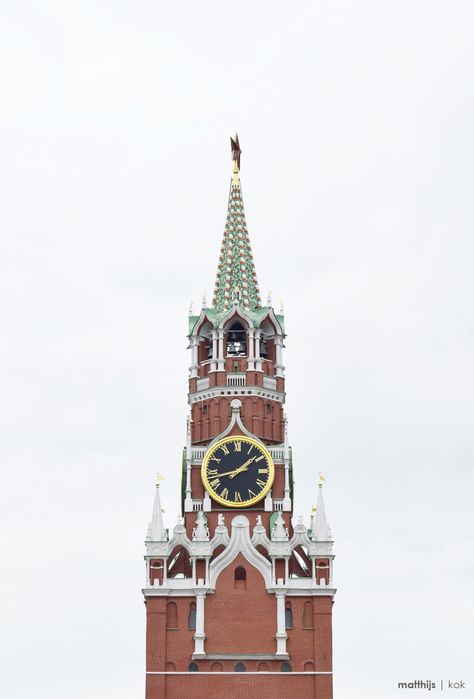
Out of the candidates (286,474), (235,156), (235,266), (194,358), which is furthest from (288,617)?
(235,156)

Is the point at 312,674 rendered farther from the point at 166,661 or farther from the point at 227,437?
the point at 227,437

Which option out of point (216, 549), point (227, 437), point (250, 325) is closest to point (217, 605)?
Result: point (216, 549)

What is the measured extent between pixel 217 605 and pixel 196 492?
21.9 ft

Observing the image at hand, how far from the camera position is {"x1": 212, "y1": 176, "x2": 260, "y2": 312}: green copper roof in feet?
334

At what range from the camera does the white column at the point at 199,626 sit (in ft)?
299

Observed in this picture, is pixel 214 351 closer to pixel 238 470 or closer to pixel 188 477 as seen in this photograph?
pixel 238 470

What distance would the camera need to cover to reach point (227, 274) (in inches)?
4050

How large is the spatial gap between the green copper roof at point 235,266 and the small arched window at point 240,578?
1557 cm

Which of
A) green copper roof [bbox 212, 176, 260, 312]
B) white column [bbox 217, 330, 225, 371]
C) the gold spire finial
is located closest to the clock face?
white column [bbox 217, 330, 225, 371]

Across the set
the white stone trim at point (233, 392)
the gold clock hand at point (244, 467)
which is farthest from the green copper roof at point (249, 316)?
the gold clock hand at point (244, 467)

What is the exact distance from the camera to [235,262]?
104 metres

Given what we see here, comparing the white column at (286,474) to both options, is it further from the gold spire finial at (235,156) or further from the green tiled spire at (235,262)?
the gold spire finial at (235,156)

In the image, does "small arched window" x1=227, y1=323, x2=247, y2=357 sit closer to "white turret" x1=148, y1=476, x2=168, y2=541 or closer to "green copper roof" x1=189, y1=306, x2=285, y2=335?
"green copper roof" x1=189, y1=306, x2=285, y2=335

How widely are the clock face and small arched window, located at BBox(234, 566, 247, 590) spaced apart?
3.66m
